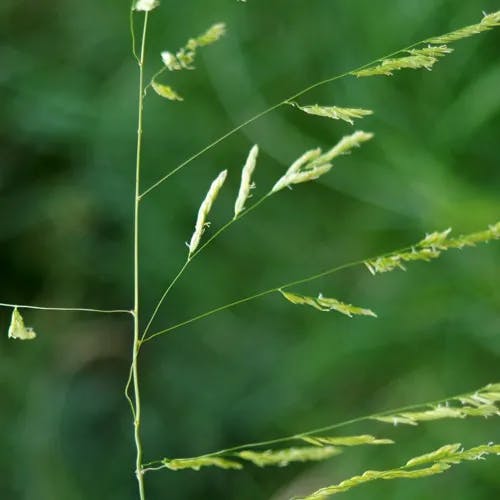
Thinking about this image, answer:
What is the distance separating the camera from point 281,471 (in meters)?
1.10

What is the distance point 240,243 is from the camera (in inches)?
43.7

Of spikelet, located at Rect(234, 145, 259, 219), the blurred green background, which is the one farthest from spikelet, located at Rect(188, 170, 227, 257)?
the blurred green background

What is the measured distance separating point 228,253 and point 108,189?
0.64ft

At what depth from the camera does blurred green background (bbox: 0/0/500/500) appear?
0.91 meters

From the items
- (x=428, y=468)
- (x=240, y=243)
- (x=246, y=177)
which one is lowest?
(x=240, y=243)

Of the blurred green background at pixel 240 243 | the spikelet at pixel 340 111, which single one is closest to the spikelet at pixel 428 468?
the spikelet at pixel 340 111

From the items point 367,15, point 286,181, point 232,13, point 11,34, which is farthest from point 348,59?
point 286,181

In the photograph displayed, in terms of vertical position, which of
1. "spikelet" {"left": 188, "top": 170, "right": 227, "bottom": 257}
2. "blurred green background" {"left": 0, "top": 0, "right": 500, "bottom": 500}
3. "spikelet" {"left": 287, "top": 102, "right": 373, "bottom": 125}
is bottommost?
"blurred green background" {"left": 0, "top": 0, "right": 500, "bottom": 500}

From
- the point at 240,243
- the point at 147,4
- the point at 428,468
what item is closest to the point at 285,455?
the point at 428,468

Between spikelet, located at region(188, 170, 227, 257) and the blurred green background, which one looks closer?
spikelet, located at region(188, 170, 227, 257)

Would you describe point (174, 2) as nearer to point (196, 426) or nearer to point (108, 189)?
point (108, 189)

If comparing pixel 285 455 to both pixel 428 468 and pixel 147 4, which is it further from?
pixel 147 4

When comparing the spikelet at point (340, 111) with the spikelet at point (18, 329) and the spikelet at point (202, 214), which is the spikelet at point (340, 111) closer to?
the spikelet at point (202, 214)

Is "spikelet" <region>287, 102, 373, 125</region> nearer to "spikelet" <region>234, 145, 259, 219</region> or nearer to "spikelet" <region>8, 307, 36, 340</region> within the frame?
"spikelet" <region>234, 145, 259, 219</region>
